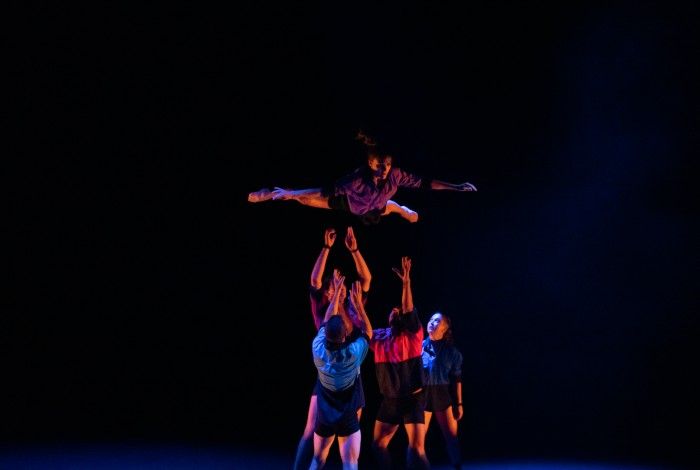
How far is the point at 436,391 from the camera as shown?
16.8 ft

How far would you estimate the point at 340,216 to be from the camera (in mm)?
6094

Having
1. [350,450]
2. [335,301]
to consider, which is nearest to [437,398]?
[350,450]

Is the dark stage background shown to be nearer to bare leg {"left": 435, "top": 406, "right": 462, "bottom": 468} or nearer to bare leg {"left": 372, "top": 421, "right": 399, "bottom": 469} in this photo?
bare leg {"left": 435, "top": 406, "right": 462, "bottom": 468}

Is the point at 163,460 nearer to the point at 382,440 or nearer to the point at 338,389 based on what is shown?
the point at 382,440

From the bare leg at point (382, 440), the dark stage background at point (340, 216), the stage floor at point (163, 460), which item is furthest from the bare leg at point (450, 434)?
the dark stage background at point (340, 216)

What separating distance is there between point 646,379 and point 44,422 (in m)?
5.53

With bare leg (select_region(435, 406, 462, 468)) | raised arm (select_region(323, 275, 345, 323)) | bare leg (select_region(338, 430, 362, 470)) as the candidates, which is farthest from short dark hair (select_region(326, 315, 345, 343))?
bare leg (select_region(435, 406, 462, 468))

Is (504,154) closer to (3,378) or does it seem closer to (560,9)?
(560,9)

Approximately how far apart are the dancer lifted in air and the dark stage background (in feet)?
3.04

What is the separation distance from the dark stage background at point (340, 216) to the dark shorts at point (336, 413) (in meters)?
1.84

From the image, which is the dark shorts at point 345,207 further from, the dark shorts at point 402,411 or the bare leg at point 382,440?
the bare leg at point 382,440

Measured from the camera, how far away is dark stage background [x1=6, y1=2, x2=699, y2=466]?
5906 millimetres

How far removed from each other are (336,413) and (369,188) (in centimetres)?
162

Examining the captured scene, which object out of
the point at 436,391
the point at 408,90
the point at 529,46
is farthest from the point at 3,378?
the point at 529,46
